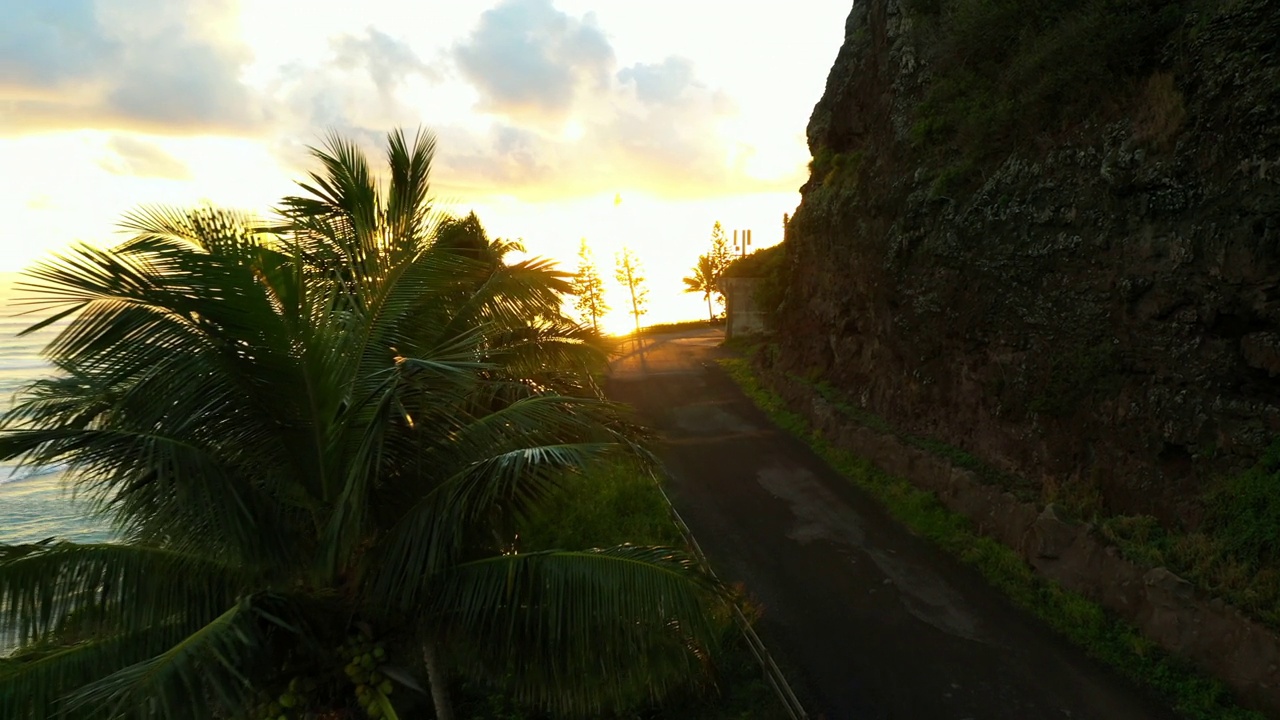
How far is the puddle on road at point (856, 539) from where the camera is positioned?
37.9ft

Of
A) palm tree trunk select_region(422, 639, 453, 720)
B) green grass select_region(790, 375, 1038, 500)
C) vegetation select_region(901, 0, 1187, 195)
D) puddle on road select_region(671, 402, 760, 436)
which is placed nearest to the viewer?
palm tree trunk select_region(422, 639, 453, 720)

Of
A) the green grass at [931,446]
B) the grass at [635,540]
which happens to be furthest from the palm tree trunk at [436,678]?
the green grass at [931,446]

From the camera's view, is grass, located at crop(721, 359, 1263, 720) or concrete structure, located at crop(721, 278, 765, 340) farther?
concrete structure, located at crop(721, 278, 765, 340)

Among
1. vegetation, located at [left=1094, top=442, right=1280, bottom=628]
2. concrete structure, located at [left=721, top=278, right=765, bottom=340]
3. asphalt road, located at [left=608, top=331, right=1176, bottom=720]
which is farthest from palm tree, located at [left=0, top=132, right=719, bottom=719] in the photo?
concrete structure, located at [left=721, top=278, right=765, bottom=340]

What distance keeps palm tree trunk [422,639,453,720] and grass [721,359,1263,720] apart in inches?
307

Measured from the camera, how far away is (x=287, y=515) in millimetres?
6598

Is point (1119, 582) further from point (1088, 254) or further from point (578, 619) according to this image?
point (578, 619)

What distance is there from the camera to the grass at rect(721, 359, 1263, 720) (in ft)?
29.6

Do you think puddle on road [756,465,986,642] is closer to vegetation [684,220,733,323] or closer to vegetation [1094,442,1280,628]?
vegetation [1094,442,1280,628]

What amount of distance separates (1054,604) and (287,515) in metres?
9.98

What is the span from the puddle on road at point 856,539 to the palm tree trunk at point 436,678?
6.94 metres

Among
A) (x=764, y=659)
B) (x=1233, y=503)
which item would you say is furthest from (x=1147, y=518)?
(x=764, y=659)

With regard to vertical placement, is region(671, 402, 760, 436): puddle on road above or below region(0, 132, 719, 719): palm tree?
below

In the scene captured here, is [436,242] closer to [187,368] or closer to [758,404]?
[187,368]
